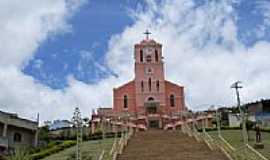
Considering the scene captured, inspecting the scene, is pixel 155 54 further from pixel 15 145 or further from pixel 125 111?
pixel 15 145

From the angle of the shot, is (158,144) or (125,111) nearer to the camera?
(158,144)

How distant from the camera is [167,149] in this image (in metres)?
24.9

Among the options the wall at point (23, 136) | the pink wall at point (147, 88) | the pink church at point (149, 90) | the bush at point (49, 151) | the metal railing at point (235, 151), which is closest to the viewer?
the metal railing at point (235, 151)

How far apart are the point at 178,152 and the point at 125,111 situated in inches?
1241

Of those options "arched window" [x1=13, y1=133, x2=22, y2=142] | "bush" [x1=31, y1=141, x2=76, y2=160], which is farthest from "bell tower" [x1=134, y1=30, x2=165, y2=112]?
"bush" [x1=31, y1=141, x2=76, y2=160]

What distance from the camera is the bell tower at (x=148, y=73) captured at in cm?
5578

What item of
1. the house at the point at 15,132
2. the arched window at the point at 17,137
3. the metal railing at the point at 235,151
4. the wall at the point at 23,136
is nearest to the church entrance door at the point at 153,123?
the house at the point at 15,132

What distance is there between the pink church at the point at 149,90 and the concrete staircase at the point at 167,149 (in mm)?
23885

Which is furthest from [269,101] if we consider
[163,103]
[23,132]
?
[23,132]

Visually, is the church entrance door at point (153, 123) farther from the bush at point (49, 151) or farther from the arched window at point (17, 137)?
the bush at point (49, 151)

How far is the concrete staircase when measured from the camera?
2195cm

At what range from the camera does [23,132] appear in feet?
154

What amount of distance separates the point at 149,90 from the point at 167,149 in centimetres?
3155

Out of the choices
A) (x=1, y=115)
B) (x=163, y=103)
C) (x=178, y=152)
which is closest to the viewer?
(x=178, y=152)
